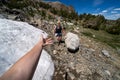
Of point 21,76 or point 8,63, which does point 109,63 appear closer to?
point 8,63

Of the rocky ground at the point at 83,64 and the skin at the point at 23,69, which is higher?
the skin at the point at 23,69

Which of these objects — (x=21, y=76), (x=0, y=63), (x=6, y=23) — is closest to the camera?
(x=21, y=76)

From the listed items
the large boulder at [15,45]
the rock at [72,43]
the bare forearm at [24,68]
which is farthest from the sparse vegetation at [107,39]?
the bare forearm at [24,68]

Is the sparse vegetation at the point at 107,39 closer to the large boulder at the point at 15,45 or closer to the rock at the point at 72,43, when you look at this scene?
the rock at the point at 72,43

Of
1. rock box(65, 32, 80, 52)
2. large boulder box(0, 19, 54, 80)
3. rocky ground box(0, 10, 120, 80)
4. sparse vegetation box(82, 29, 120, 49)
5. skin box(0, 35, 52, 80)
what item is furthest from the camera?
sparse vegetation box(82, 29, 120, 49)

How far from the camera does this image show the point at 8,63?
4031 millimetres

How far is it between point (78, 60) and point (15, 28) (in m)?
3.89

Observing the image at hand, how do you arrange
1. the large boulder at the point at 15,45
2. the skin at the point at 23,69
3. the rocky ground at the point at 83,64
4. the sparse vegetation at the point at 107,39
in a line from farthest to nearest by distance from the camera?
the sparse vegetation at the point at 107,39
the rocky ground at the point at 83,64
the large boulder at the point at 15,45
the skin at the point at 23,69

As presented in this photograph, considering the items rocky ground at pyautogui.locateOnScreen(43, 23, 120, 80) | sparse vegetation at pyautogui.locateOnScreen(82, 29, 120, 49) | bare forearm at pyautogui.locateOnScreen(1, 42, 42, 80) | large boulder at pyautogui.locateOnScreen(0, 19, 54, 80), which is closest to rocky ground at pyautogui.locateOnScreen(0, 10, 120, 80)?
rocky ground at pyautogui.locateOnScreen(43, 23, 120, 80)

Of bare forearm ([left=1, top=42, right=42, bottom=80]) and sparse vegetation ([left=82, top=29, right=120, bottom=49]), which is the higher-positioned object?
bare forearm ([left=1, top=42, right=42, bottom=80])

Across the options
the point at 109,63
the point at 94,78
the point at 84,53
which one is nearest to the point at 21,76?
the point at 94,78

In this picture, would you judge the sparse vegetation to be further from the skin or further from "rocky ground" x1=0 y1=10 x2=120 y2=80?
the skin

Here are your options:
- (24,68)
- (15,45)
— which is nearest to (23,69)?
(24,68)

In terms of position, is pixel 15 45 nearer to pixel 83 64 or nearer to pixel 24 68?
pixel 83 64
